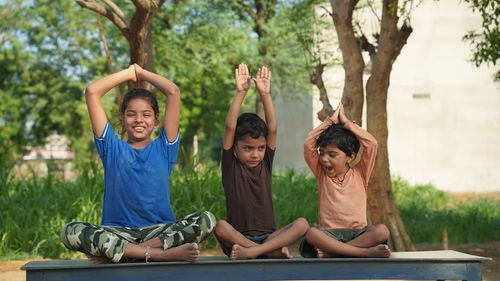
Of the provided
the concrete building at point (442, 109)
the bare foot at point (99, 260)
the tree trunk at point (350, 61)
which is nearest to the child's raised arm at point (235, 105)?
the bare foot at point (99, 260)

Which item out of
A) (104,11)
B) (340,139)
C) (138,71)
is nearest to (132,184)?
(138,71)

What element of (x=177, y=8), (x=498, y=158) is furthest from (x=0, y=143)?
(x=498, y=158)

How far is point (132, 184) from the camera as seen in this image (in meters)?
4.49

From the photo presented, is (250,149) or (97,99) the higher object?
(97,99)

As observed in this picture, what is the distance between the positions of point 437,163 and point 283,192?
12.4 metres

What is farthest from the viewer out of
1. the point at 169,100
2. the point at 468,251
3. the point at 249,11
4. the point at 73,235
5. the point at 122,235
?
the point at 249,11

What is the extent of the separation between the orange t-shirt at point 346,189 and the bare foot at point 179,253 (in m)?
1.02

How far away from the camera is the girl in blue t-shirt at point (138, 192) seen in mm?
4277

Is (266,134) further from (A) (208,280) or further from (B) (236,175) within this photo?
(A) (208,280)

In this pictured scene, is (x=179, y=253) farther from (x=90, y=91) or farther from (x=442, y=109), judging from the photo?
(x=442, y=109)

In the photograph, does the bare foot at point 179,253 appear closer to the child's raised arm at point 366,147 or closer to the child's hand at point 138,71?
the child's hand at point 138,71

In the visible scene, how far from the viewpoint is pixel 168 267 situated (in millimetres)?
4230

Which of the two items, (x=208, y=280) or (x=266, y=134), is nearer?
(x=208, y=280)

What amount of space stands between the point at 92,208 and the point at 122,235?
4.37 m
